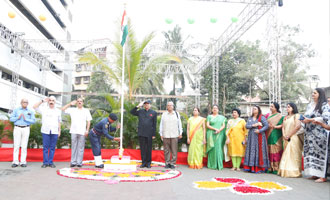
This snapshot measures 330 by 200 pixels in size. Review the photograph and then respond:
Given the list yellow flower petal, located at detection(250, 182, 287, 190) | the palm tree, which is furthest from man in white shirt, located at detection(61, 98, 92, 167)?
yellow flower petal, located at detection(250, 182, 287, 190)

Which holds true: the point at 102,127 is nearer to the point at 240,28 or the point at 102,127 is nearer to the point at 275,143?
the point at 275,143

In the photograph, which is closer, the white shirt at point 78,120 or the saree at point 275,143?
the saree at point 275,143

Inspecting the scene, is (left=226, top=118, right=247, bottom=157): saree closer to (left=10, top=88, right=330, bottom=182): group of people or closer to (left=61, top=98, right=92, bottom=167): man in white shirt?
(left=10, top=88, right=330, bottom=182): group of people

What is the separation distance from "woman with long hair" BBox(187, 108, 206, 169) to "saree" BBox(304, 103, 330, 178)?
210 centimetres

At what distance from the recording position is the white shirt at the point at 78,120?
224 inches

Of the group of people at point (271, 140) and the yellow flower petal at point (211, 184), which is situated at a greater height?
the group of people at point (271, 140)

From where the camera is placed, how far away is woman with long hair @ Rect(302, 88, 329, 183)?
15.8 ft

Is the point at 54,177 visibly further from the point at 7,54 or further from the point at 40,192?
the point at 7,54

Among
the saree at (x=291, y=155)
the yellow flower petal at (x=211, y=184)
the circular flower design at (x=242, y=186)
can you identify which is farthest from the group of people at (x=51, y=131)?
the saree at (x=291, y=155)

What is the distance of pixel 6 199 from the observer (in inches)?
118

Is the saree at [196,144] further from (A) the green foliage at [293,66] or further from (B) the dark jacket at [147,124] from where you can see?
(A) the green foliage at [293,66]

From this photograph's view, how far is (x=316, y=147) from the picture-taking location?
491cm

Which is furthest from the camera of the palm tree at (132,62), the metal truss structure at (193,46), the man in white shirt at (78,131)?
the metal truss structure at (193,46)

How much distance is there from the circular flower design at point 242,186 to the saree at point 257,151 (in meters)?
1.06
